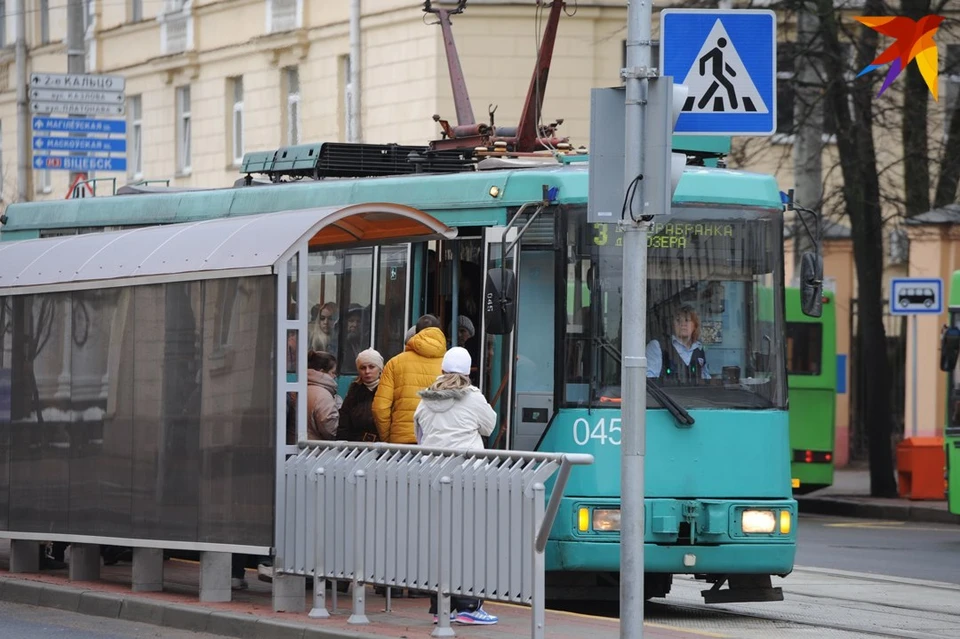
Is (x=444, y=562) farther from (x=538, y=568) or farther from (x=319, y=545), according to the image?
(x=319, y=545)

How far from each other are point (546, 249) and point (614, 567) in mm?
2063

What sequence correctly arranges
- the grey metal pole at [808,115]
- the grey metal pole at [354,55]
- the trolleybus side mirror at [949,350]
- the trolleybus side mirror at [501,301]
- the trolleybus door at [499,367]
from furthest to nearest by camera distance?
the grey metal pole at [354,55] < the grey metal pole at [808,115] < the trolleybus side mirror at [949,350] < the trolleybus door at [499,367] < the trolleybus side mirror at [501,301]

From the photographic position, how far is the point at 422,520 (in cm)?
1103

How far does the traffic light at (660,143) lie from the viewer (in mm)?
10008

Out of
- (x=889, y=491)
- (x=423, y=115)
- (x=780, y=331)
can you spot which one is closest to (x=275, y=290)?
(x=780, y=331)

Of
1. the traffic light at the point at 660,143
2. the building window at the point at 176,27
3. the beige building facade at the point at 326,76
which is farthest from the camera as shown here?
the building window at the point at 176,27

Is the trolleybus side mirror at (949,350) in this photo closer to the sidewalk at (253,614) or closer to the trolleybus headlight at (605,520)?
the sidewalk at (253,614)

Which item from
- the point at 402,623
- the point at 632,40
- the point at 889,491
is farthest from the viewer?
the point at 889,491

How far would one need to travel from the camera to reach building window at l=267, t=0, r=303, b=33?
37.7 metres

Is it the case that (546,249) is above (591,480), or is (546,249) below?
above

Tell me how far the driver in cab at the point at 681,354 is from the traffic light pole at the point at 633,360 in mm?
2970

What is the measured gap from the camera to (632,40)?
1019cm

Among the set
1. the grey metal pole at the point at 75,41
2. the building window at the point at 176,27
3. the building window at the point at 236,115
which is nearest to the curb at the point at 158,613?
the grey metal pole at the point at 75,41

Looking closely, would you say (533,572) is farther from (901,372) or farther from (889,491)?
(901,372)
